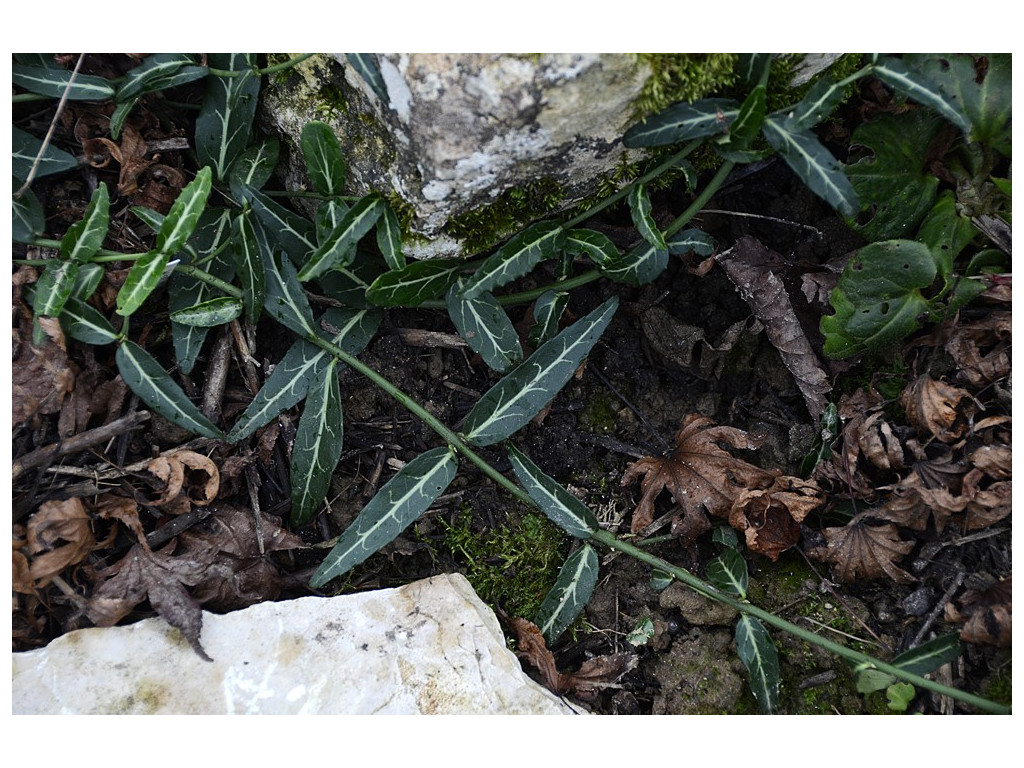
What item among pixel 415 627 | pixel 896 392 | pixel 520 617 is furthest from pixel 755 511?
pixel 415 627

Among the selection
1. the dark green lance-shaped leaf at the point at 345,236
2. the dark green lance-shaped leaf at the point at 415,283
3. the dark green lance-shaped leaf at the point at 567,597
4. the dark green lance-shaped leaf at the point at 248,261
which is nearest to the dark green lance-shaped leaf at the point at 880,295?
the dark green lance-shaped leaf at the point at 567,597

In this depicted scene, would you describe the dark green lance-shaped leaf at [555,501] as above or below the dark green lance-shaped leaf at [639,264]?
below

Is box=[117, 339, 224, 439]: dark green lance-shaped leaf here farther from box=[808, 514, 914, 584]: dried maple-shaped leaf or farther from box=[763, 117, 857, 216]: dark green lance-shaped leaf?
box=[808, 514, 914, 584]: dried maple-shaped leaf

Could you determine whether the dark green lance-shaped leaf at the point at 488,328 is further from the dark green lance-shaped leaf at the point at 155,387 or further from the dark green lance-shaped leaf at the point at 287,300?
the dark green lance-shaped leaf at the point at 155,387

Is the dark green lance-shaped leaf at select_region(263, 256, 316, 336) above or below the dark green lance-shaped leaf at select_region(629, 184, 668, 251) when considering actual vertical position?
below

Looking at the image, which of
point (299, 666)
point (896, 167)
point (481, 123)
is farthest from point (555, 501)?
point (896, 167)

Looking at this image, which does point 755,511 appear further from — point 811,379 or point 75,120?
point 75,120

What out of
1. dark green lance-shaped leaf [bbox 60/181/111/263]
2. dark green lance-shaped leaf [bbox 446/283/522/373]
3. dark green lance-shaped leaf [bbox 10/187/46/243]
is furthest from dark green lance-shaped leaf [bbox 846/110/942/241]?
dark green lance-shaped leaf [bbox 10/187/46/243]
